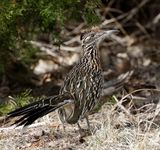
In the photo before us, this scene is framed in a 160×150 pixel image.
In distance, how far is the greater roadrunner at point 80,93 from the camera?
19.2ft

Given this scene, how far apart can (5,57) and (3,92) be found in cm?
74

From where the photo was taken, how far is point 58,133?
6.67 m

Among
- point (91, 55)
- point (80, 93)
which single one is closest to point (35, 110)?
point (80, 93)

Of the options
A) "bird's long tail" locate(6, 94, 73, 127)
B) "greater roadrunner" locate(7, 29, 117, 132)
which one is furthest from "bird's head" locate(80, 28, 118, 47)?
"bird's long tail" locate(6, 94, 73, 127)

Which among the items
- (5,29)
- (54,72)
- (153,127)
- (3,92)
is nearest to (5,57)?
(3,92)

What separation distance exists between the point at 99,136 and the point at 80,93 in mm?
491

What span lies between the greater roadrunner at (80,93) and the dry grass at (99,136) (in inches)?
9.5

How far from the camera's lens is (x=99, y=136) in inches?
240

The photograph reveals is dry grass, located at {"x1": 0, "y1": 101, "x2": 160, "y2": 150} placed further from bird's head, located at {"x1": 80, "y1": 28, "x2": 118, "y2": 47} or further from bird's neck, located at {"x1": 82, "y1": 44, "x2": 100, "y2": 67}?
bird's head, located at {"x1": 80, "y1": 28, "x2": 118, "y2": 47}

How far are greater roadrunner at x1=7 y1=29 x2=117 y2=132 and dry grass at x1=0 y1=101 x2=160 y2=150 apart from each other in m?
0.24

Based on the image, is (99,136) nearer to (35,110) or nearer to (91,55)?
(35,110)

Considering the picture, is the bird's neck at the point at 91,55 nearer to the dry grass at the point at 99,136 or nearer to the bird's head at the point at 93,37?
the bird's head at the point at 93,37

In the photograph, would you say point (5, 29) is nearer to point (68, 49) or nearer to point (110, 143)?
point (110, 143)

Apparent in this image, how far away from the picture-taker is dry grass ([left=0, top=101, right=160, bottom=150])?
5961 millimetres
